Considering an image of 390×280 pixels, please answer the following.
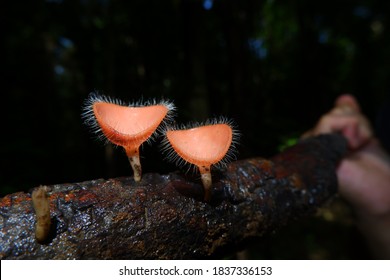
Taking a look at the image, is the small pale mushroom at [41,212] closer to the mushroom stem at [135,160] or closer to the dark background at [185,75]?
the mushroom stem at [135,160]

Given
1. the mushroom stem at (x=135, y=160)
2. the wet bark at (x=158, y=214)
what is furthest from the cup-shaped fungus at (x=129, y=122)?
the wet bark at (x=158, y=214)

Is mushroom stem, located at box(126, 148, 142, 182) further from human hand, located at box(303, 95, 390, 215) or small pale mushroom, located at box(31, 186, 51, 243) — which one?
human hand, located at box(303, 95, 390, 215)

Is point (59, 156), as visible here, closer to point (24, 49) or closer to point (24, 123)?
point (24, 123)

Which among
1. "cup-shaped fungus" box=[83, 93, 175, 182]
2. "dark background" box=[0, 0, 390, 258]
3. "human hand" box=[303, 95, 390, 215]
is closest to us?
"cup-shaped fungus" box=[83, 93, 175, 182]

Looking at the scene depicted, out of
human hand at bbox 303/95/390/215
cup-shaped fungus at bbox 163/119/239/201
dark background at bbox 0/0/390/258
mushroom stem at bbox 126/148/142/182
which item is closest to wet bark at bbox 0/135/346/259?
mushroom stem at bbox 126/148/142/182

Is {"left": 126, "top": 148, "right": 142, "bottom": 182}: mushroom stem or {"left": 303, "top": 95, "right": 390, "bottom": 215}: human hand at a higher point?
{"left": 303, "top": 95, "right": 390, "bottom": 215}: human hand
